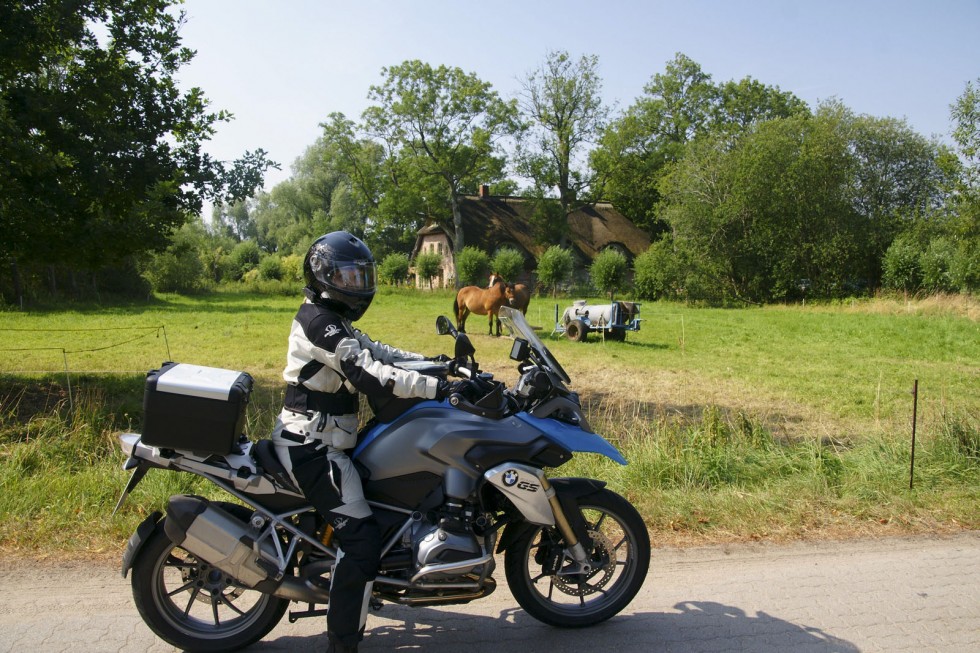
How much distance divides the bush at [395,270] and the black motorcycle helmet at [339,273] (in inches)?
1768

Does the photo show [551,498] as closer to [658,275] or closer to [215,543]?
[215,543]

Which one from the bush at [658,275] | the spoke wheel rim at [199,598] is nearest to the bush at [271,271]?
the bush at [658,275]

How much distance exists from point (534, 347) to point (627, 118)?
6072cm

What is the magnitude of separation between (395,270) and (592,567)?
45.9 m

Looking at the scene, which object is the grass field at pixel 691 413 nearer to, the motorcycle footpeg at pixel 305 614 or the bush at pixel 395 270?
the motorcycle footpeg at pixel 305 614

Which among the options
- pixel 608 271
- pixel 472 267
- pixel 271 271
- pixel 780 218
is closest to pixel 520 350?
pixel 608 271

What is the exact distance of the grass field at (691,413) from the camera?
5469 mm

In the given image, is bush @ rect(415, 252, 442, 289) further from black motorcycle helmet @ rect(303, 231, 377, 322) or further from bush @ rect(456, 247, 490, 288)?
black motorcycle helmet @ rect(303, 231, 377, 322)

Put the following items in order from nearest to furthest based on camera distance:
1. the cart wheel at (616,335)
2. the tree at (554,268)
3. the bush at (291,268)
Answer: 1. the cart wheel at (616,335)
2. the tree at (554,268)
3. the bush at (291,268)

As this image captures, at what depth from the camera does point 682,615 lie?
3.92 m

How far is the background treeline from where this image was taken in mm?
10391

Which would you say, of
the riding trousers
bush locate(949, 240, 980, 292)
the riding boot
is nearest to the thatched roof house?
bush locate(949, 240, 980, 292)

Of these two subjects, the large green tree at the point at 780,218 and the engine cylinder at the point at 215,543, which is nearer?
the engine cylinder at the point at 215,543

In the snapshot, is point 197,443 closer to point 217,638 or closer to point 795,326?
point 217,638
